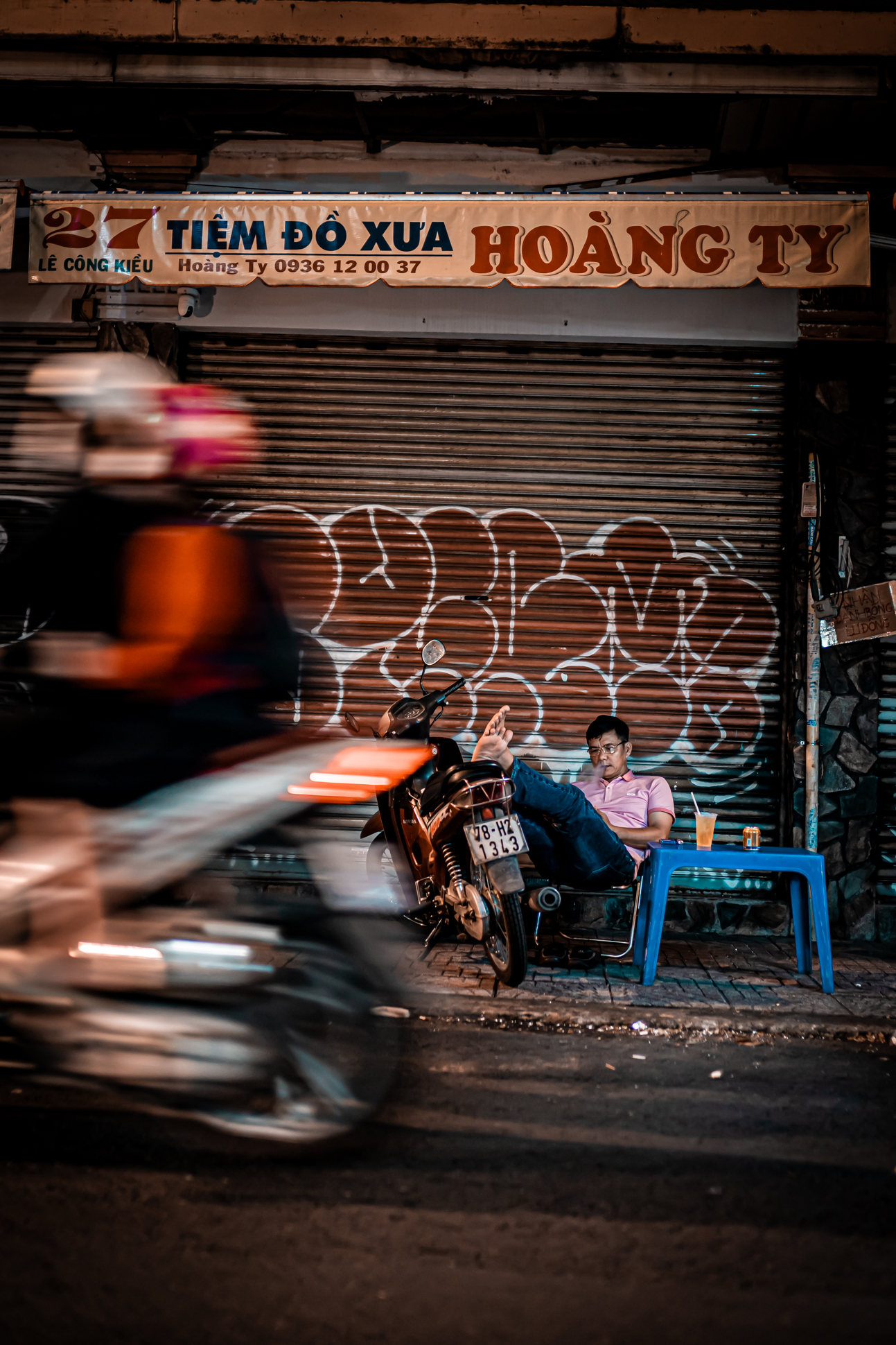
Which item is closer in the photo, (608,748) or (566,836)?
(566,836)

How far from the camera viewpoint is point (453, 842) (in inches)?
176

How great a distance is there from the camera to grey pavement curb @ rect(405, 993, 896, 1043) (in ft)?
13.9

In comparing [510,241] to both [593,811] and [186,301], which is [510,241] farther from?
[593,811]

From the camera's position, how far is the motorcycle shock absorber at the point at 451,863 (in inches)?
171

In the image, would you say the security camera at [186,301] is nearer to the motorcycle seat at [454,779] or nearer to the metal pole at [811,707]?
the motorcycle seat at [454,779]

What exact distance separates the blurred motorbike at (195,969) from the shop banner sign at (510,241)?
158 inches

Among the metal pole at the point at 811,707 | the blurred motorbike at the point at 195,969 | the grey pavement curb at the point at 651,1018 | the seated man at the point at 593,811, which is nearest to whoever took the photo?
the blurred motorbike at the point at 195,969

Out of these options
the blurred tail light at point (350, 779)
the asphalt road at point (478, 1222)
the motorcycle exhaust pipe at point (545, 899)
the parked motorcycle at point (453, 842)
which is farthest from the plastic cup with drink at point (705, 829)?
the blurred tail light at point (350, 779)

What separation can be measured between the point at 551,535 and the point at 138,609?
4338mm

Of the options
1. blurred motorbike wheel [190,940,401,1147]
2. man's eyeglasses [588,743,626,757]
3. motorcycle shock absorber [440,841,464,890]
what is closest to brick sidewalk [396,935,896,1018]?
motorcycle shock absorber [440,841,464,890]

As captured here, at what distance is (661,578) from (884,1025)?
329 cm

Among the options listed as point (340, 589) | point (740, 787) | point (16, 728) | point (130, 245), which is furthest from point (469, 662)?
point (16, 728)

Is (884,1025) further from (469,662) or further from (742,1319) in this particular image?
(469,662)

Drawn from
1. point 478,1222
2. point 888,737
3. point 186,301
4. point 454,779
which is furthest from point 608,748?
point 186,301
